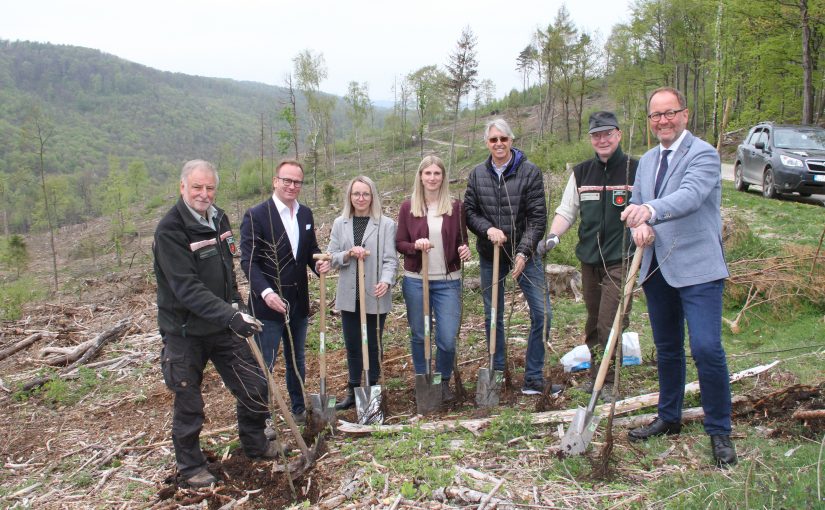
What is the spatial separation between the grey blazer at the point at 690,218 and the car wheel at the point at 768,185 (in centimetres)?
1127

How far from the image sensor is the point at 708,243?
3084 mm

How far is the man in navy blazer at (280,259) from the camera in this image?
422 cm

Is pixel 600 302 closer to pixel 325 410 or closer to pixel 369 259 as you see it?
pixel 369 259

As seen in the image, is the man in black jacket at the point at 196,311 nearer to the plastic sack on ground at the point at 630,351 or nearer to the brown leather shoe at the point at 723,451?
the brown leather shoe at the point at 723,451

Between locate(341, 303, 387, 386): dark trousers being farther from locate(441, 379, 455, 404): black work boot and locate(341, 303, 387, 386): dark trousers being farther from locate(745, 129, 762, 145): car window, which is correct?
locate(745, 129, 762, 145): car window

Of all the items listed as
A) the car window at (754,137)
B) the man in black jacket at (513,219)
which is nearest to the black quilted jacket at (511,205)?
the man in black jacket at (513,219)

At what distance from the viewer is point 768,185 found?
12.6m

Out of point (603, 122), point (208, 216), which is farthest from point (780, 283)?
point (208, 216)

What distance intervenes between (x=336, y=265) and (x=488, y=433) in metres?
1.81

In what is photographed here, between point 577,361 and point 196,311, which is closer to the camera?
point 196,311

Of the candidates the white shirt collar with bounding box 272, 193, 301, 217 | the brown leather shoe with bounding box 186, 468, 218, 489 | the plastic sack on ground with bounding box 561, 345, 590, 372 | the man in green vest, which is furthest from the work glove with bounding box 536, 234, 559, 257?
the brown leather shoe with bounding box 186, 468, 218, 489

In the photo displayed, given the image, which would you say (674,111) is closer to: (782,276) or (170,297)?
(170,297)

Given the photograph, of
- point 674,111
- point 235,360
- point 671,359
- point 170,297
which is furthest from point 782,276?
point 170,297

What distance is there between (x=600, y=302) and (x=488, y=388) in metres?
1.15
